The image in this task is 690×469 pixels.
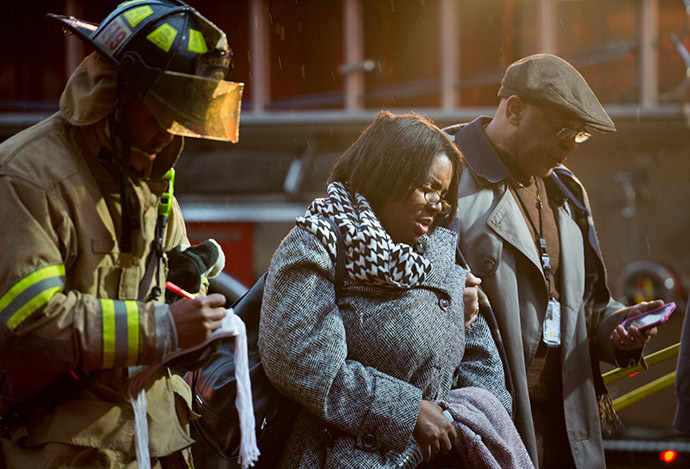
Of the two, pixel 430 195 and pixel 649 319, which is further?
pixel 649 319

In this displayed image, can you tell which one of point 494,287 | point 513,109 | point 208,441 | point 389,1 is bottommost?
point 208,441

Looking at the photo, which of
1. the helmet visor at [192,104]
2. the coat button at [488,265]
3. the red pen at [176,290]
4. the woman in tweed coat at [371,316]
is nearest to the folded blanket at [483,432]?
the woman in tweed coat at [371,316]

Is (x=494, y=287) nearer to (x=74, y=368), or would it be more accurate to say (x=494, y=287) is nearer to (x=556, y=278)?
(x=556, y=278)

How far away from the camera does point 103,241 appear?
2.00 m

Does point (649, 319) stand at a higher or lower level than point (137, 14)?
lower

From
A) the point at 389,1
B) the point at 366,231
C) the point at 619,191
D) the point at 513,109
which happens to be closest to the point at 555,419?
the point at 513,109

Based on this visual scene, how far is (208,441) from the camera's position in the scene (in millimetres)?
2436

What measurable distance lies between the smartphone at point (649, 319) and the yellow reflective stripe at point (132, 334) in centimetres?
214

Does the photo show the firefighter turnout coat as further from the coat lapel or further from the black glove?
the coat lapel

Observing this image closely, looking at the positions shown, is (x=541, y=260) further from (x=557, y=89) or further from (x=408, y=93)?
(x=408, y=93)

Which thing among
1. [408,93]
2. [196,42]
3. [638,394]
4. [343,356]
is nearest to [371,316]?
[343,356]

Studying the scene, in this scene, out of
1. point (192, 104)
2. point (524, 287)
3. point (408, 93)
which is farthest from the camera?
point (408, 93)

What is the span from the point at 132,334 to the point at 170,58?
2.18 ft

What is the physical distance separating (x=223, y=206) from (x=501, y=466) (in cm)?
643
